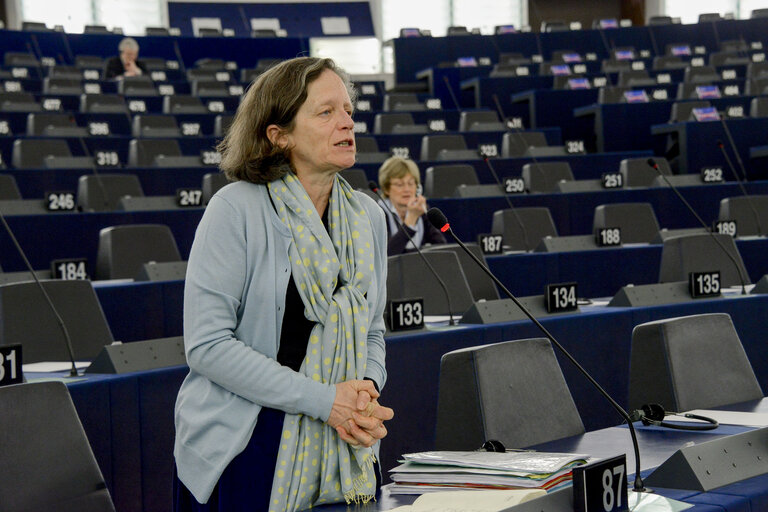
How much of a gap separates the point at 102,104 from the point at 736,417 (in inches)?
287

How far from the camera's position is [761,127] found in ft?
26.4

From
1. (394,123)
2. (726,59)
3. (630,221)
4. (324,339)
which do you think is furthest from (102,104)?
(324,339)

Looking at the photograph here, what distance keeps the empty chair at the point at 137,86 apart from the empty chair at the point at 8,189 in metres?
3.94

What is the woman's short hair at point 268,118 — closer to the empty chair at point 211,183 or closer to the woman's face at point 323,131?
the woman's face at point 323,131

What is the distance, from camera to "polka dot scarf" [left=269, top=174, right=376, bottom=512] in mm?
1421

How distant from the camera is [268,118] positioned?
1542 mm

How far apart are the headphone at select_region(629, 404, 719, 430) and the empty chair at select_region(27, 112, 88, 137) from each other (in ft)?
19.9

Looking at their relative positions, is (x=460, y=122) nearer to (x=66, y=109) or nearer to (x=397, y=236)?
(x=66, y=109)

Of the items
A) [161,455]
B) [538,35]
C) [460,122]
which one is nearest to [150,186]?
[460,122]

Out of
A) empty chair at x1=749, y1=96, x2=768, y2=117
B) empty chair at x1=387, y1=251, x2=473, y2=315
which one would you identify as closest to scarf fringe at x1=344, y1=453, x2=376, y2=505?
empty chair at x1=387, y1=251, x2=473, y2=315

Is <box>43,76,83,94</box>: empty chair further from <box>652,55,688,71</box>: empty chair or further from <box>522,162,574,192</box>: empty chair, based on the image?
<box>652,55,688,71</box>: empty chair

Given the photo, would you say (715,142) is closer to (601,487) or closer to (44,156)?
(44,156)

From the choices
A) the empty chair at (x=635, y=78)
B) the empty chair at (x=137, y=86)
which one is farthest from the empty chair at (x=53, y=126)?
the empty chair at (x=635, y=78)

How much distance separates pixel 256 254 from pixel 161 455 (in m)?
1.11
